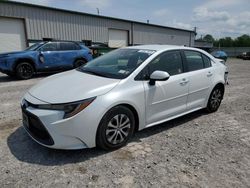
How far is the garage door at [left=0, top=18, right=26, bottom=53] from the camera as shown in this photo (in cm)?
1622

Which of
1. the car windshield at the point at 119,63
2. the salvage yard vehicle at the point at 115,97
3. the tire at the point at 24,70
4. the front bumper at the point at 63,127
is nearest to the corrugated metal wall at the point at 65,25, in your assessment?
the tire at the point at 24,70

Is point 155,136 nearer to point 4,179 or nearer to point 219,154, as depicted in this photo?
point 219,154

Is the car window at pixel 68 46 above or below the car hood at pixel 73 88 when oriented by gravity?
above

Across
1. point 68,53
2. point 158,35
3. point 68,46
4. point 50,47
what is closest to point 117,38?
point 158,35

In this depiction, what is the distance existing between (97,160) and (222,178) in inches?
63.7

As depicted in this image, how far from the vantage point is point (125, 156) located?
3223mm

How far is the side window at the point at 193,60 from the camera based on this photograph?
4.41 meters

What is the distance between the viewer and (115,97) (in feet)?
10.3

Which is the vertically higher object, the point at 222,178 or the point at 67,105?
the point at 67,105

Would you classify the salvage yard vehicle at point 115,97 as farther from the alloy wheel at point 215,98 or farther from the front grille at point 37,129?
the alloy wheel at point 215,98

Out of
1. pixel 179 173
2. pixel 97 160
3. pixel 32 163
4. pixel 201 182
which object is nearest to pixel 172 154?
pixel 179 173

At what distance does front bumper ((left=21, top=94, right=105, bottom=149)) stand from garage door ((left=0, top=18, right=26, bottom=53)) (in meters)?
15.7

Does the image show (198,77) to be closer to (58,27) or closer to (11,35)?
(11,35)

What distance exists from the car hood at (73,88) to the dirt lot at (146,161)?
0.83 metres
